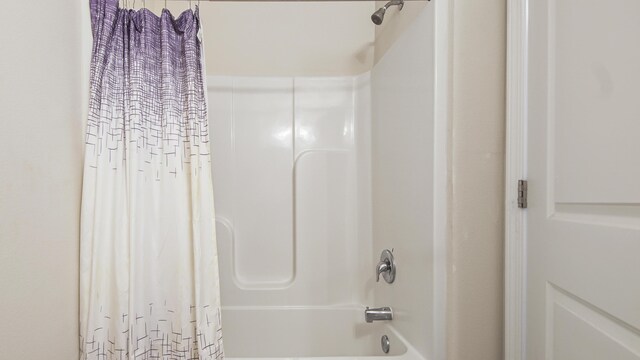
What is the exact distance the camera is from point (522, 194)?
916 millimetres

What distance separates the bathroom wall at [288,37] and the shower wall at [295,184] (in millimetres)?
165

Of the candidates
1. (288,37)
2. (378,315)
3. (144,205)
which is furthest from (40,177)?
(288,37)

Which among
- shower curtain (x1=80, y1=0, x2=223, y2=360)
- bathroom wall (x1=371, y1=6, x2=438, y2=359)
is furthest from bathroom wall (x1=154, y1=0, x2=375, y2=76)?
shower curtain (x1=80, y1=0, x2=223, y2=360)

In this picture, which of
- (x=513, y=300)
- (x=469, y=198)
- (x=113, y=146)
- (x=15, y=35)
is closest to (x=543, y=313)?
(x=513, y=300)

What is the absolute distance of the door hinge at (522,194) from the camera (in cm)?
91

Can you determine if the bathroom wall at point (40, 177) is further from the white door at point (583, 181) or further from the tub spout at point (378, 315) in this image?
the white door at point (583, 181)

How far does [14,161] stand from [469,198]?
1.13 m

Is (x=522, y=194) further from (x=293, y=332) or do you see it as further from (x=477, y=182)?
(x=293, y=332)

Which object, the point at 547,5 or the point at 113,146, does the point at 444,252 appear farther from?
the point at 113,146

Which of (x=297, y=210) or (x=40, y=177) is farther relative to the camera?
(x=297, y=210)

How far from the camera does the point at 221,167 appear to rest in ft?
5.77

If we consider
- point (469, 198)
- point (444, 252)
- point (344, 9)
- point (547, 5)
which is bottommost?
point (444, 252)

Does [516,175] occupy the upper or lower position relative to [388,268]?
upper

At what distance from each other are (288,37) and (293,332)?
62.0 inches
